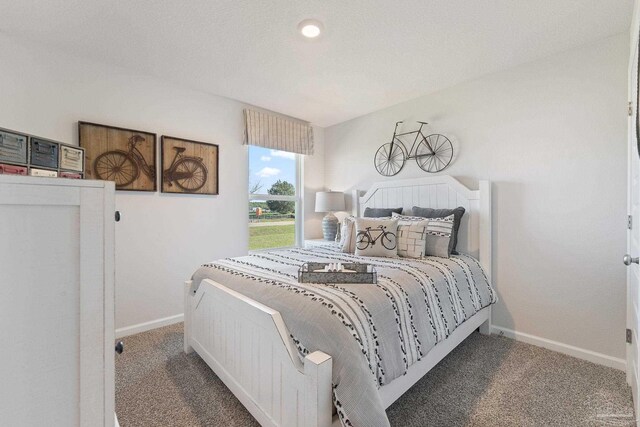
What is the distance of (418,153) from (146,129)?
270 centimetres

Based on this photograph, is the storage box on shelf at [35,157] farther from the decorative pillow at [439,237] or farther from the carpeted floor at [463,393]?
the decorative pillow at [439,237]

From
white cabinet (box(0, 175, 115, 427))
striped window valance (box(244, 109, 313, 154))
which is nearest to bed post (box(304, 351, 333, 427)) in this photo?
white cabinet (box(0, 175, 115, 427))

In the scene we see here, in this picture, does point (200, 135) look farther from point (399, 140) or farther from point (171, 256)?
point (399, 140)

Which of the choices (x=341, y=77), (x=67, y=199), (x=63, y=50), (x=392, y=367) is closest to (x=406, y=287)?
(x=392, y=367)

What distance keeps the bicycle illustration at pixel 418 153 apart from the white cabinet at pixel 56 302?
284 cm

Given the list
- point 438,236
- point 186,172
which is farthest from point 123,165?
point 438,236

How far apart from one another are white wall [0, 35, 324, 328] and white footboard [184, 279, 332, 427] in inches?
36.1

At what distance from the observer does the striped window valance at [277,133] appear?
3277 millimetres

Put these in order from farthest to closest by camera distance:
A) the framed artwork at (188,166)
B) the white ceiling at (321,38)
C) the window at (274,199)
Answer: the window at (274,199) → the framed artwork at (188,166) → the white ceiling at (321,38)

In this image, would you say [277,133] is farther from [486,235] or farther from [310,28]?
[486,235]

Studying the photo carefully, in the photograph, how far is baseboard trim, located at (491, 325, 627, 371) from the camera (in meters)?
1.97

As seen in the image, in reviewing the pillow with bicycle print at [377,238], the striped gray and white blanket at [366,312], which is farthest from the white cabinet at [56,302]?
the pillow with bicycle print at [377,238]

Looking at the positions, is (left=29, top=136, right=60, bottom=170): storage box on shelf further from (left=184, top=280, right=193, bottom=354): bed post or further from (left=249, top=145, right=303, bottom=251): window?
(left=249, top=145, right=303, bottom=251): window

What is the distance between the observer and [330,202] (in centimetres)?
359
